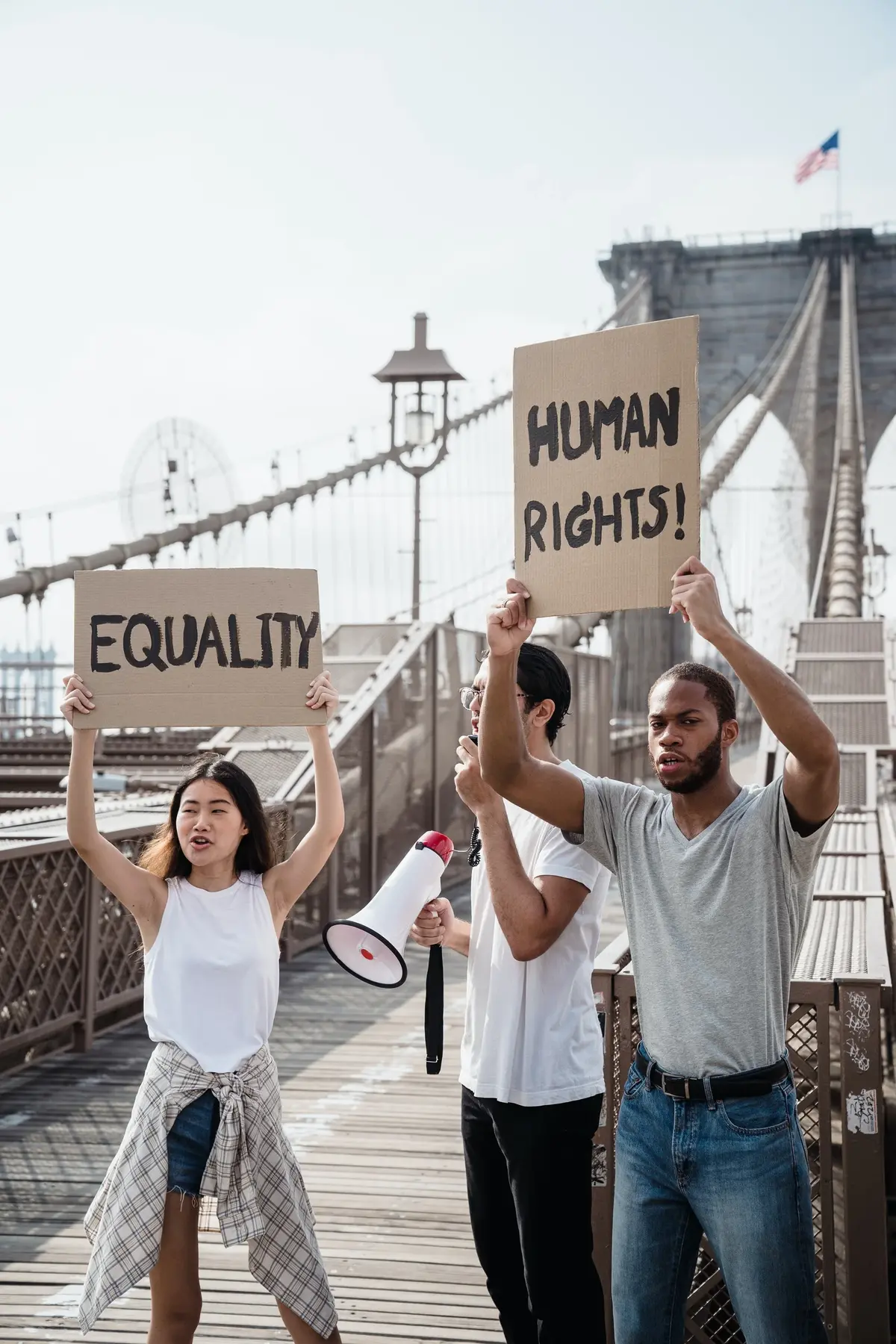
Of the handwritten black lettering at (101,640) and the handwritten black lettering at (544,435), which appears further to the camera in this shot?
the handwritten black lettering at (101,640)

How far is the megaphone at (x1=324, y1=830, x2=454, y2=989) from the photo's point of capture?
7.53 feet

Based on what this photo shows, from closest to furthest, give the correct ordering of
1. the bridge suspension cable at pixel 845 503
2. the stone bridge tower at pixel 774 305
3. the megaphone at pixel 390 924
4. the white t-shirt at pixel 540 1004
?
the megaphone at pixel 390 924 → the white t-shirt at pixel 540 1004 → the bridge suspension cable at pixel 845 503 → the stone bridge tower at pixel 774 305

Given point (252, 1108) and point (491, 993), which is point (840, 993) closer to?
point (491, 993)

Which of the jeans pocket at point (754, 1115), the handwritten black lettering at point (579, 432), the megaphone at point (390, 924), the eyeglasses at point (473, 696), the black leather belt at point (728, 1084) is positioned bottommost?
the jeans pocket at point (754, 1115)

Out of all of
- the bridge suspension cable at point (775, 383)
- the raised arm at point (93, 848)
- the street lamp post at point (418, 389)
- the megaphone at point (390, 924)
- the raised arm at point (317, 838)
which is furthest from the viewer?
the bridge suspension cable at point (775, 383)

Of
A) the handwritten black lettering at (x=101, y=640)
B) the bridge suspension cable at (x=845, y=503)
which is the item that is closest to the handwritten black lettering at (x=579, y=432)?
the handwritten black lettering at (x=101, y=640)

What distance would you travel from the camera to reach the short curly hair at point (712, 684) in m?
2.21

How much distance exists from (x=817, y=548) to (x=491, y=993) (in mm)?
43957

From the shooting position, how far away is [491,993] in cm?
249

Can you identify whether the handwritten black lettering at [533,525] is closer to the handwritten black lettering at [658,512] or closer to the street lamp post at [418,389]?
the handwritten black lettering at [658,512]

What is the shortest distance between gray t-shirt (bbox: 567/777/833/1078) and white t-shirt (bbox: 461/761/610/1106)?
0.27 meters

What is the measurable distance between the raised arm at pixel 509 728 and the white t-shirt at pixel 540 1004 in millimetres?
163

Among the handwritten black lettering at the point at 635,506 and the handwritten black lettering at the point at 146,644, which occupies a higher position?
the handwritten black lettering at the point at 635,506

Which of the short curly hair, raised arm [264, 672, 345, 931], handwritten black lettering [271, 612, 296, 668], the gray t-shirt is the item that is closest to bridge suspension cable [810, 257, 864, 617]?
raised arm [264, 672, 345, 931]
